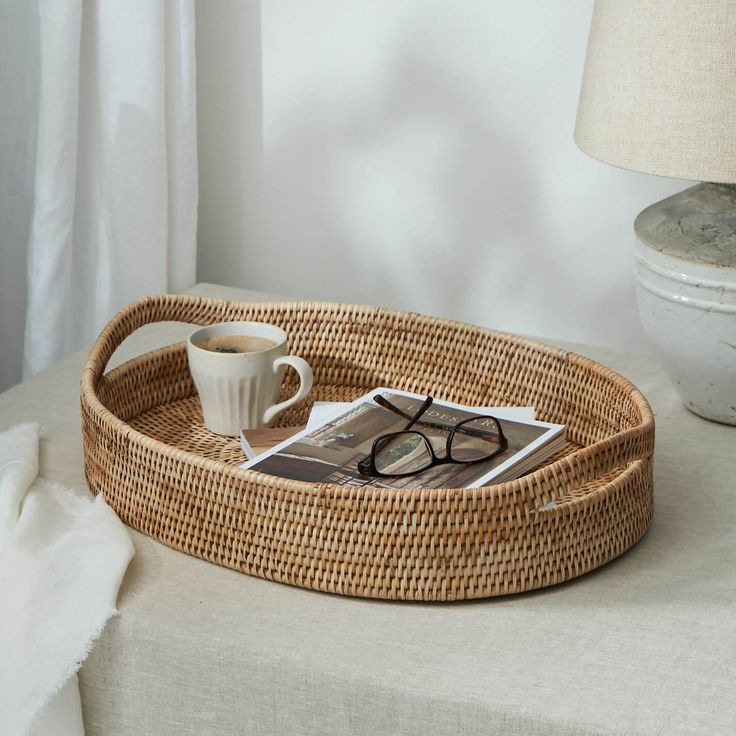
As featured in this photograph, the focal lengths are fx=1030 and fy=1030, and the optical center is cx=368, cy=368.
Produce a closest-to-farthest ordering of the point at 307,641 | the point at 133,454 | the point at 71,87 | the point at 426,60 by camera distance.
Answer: the point at 307,641
the point at 133,454
the point at 71,87
the point at 426,60

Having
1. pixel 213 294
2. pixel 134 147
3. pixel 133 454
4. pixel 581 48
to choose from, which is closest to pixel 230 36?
pixel 134 147

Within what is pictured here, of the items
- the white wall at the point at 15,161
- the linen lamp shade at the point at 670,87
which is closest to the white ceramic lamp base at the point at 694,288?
the linen lamp shade at the point at 670,87

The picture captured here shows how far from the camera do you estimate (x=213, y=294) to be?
4.65ft

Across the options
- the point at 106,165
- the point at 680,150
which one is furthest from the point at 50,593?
the point at 106,165

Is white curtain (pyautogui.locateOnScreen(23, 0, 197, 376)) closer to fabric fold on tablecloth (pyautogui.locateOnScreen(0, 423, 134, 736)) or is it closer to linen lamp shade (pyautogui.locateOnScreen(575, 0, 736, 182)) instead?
fabric fold on tablecloth (pyautogui.locateOnScreen(0, 423, 134, 736))

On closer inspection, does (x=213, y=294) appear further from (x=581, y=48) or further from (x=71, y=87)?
(x=581, y=48)

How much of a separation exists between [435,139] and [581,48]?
233 millimetres

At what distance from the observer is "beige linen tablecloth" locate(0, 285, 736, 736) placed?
2.11 feet

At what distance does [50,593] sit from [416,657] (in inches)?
10.3

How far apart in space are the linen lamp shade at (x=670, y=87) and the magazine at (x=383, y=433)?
254 mm

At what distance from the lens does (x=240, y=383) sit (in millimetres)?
925

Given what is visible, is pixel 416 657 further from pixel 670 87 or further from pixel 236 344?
pixel 670 87

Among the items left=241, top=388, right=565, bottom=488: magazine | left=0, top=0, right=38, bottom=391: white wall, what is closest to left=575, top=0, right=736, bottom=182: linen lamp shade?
left=241, top=388, right=565, bottom=488: magazine

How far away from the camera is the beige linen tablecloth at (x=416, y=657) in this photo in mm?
643
